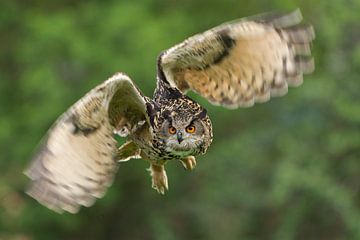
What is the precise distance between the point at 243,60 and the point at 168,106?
734 millimetres

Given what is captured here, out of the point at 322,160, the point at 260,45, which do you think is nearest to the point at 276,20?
the point at 260,45

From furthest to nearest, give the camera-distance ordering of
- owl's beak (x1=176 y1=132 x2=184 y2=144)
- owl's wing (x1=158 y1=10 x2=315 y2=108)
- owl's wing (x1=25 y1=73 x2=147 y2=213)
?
owl's wing (x1=158 y1=10 x2=315 y2=108), owl's beak (x1=176 y1=132 x2=184 y2=144), owl's wing (x1=25 y1=73 x2=147 y2=213)

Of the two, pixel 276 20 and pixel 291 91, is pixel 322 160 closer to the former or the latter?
pixel 291 91

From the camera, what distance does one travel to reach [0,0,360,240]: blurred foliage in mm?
13758

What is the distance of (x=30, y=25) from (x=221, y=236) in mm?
4734

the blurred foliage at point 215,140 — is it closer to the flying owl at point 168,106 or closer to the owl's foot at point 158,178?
the flying owl at point 168,106

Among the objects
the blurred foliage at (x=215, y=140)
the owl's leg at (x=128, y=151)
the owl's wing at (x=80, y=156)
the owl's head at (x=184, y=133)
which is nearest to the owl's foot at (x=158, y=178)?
the owl's leg at (x=128, y=151)

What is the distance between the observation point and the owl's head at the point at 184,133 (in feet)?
19.6

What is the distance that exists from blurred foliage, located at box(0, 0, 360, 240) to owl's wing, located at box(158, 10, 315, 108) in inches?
260

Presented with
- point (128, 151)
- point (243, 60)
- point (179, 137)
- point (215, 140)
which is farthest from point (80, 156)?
point (215, 140)

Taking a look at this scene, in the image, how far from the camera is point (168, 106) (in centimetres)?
610

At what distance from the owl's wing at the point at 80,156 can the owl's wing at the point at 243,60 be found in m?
0.73

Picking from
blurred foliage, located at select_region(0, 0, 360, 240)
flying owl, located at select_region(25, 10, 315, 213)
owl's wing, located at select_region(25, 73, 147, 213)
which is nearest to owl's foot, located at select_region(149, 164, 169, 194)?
flying owl, located at select_region(25, 10, 315, 213)

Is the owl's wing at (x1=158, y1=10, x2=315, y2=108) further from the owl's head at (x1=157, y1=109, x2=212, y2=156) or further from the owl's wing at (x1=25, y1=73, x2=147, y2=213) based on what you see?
the owl's wing at (x1=25, y1=73, x2=147, y2=213)
